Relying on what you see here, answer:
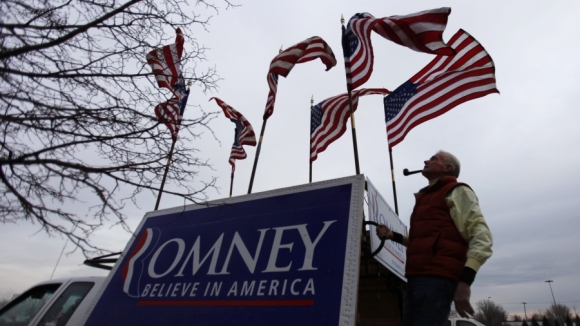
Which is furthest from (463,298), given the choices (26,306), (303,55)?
(303,55)

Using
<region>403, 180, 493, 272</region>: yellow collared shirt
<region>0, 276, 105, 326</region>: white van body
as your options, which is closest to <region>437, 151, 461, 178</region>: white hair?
<region>403, 180, 493, 272</region>: yellow collared shirt

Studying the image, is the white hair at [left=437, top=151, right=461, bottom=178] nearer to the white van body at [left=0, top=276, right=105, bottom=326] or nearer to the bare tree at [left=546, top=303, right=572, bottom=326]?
the white van body at [left=0, top=276, right=105, bottom=326]

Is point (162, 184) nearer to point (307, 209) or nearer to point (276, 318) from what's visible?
point (307, 209)

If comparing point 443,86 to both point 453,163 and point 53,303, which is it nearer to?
point 453,163

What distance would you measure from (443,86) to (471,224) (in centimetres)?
457

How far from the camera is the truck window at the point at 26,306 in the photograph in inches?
189

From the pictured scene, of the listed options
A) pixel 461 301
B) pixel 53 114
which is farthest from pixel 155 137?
pixel 461 301

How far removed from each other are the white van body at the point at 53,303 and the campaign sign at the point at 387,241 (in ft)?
11.8

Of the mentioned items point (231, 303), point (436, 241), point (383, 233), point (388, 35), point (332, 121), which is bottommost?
point (231, 303)

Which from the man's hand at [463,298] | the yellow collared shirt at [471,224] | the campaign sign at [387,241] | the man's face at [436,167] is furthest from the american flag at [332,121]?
the man's hand at [463,298]

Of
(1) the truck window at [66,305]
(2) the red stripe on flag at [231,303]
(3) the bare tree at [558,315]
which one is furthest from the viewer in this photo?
(3) the bare tree at [558,315]

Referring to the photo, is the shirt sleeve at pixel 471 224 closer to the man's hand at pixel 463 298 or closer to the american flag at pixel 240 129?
the man's hand at pixel 463 298

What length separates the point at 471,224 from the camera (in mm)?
2629

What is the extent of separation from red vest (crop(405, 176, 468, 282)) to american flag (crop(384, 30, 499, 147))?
3.89 meters
